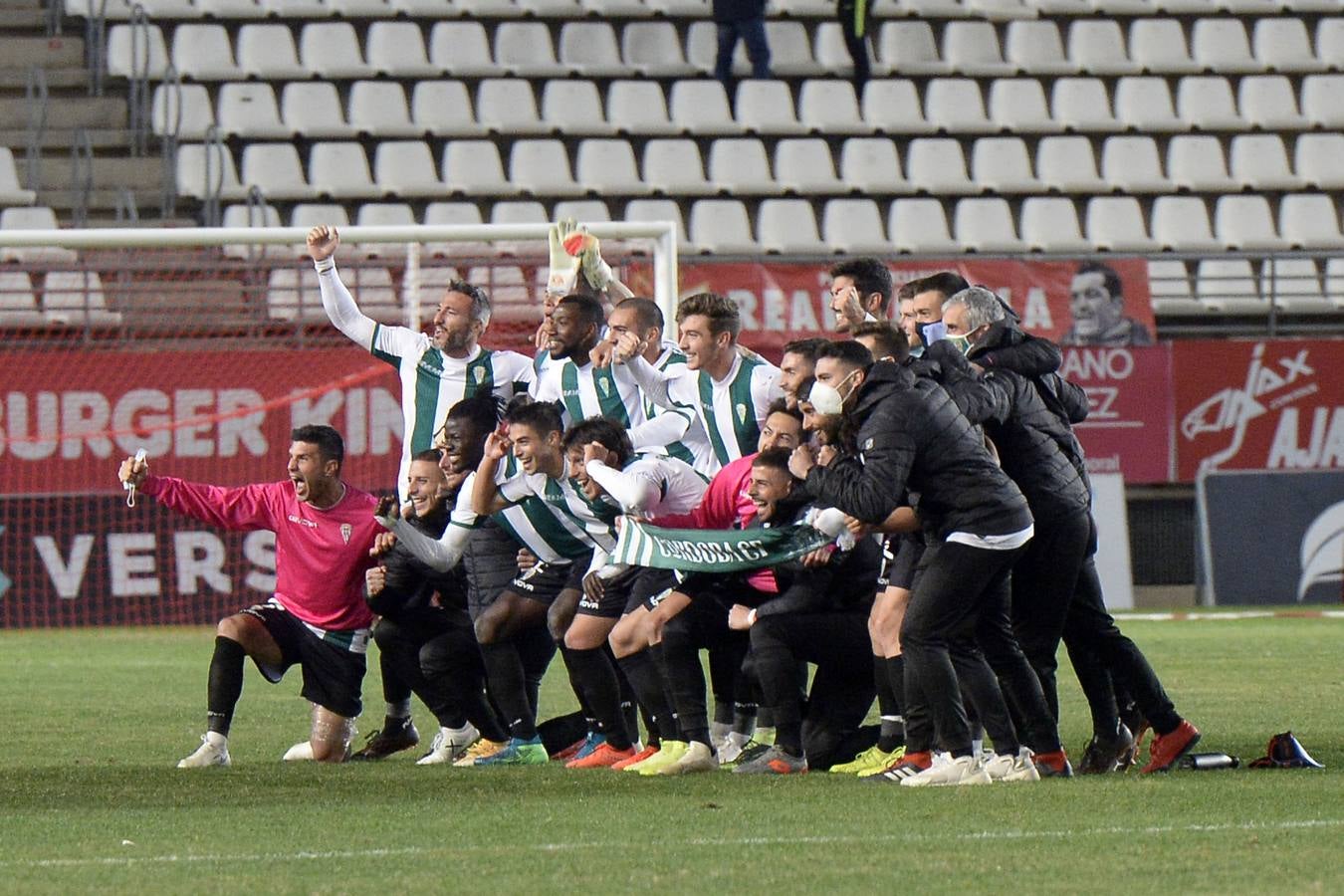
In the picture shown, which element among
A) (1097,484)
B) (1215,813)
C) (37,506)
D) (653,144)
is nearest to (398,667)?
(1215,813)

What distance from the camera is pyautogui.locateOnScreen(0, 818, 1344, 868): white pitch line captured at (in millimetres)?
5863

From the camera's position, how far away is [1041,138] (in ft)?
69.5

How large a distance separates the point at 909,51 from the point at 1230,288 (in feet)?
13.1

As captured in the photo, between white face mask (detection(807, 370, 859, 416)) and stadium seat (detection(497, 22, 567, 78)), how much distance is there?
1396 centimetres

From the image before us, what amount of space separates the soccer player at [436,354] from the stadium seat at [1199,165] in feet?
41.4

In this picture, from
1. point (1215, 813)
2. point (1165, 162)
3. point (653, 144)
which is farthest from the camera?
point (1165, 162)

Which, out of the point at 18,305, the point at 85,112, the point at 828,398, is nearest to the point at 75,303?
the point at 18,305

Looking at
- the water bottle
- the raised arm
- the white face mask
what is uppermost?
the raised arm

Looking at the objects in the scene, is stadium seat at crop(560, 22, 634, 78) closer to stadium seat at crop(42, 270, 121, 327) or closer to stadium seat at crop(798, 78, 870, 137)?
stadium seat at crop(798, 78, 870, 137)

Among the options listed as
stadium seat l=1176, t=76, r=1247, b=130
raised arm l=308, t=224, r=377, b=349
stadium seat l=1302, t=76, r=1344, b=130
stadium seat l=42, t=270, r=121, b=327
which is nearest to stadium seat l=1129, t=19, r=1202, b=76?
stadium seat l=1176, t=76, r=1247, b=130

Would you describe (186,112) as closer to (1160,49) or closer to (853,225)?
(853,225)

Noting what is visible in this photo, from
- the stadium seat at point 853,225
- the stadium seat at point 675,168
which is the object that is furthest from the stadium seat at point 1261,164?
the stadium seat at point 675,168

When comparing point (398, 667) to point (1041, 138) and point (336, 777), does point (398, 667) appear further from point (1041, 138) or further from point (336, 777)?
point (1041, 138)

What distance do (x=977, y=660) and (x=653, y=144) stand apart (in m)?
13.2
